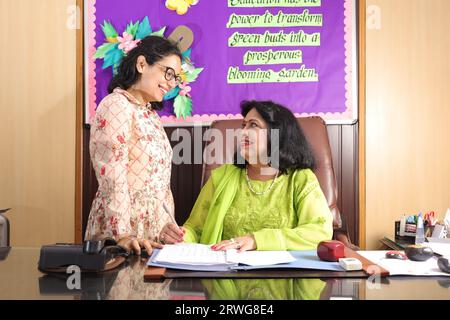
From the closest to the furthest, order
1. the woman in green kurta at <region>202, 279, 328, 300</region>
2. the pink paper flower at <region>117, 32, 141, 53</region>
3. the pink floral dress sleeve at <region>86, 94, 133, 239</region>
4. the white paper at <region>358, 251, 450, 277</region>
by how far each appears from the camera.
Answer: the woman in green kurta at <region>202, 279, 328, 300</region>
the white paper at <region>358, 251, 450, 277</region>
the pink floral dress sleeve at <region>86, 94, 133, 239</region>
the pink paper flower at <region>117, 32, 141, 53</region>

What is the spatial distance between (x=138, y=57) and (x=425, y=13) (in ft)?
5.30

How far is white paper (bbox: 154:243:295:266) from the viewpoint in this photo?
1036mm

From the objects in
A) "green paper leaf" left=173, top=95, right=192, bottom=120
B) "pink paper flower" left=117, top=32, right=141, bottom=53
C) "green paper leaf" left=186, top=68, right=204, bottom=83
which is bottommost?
"green paper leaf" left=173, top=95, right=192, bottom=120

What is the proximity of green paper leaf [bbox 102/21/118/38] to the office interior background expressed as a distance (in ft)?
0.53

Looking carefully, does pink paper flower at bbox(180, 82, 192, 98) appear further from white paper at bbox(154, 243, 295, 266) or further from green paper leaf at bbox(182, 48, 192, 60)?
white paper at bbox(154, 243, 295, 266)

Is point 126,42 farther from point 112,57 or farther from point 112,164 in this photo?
point 112,164

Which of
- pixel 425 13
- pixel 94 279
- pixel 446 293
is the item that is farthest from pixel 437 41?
pixel 94 279

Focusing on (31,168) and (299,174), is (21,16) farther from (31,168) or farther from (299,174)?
(299,174)

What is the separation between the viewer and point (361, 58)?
2.49 metres

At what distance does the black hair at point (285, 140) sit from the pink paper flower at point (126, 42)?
95cm

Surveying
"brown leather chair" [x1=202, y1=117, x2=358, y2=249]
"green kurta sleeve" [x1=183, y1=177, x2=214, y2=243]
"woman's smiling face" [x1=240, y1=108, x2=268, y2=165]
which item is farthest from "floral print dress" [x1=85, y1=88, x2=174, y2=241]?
"woman's smiling face" [x1=240, y1=108, x2=268, y2=165]

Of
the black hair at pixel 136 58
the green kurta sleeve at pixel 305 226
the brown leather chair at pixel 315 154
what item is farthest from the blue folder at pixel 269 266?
the black hair at pixel 136 58

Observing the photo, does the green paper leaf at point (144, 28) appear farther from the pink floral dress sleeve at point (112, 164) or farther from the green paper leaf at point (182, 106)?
the pink floral dress sleeve at point (112, 164)

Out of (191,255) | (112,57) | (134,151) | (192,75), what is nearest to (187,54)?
(192,75)
